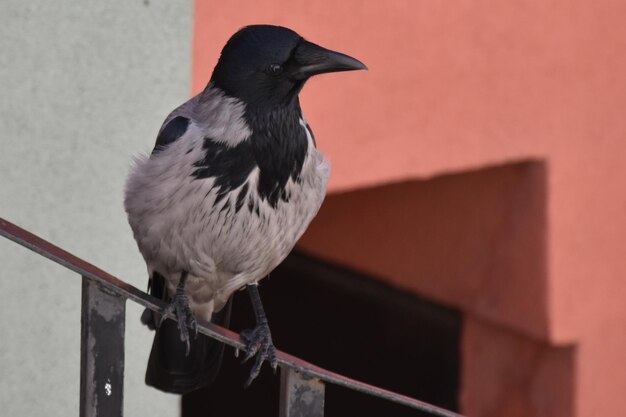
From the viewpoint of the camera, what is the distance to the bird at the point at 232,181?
98.6 inches

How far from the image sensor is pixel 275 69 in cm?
249

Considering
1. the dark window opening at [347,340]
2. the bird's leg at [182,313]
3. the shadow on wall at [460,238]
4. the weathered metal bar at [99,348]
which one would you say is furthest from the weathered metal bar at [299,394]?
the dark window opening at [347,340]

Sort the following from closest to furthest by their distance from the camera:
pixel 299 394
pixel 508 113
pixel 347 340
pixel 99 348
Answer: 1. pixel 99 348
2. pixel 299 394
3. pixel 508 113
4. pixel 347 340

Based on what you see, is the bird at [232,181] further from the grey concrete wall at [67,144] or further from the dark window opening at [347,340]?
the dark window opening at [347,340]

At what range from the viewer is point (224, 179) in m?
2.51

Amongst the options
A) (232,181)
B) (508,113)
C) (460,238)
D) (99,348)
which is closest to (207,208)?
(232,181)

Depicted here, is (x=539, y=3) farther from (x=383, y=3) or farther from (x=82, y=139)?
(x=82, y=139)

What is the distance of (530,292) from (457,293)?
37 centimetres

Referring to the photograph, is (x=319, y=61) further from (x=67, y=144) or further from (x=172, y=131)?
(x=67, y=144)

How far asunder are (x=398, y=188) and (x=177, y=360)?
2.26 m

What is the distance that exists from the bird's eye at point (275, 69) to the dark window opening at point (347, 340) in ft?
8.89

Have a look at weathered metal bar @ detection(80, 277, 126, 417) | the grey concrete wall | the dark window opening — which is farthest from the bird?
the dark window opening

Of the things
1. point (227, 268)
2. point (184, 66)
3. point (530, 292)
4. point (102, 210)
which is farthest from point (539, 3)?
point (227, 268)

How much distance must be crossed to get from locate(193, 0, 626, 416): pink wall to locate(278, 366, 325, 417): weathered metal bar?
5.55ft
